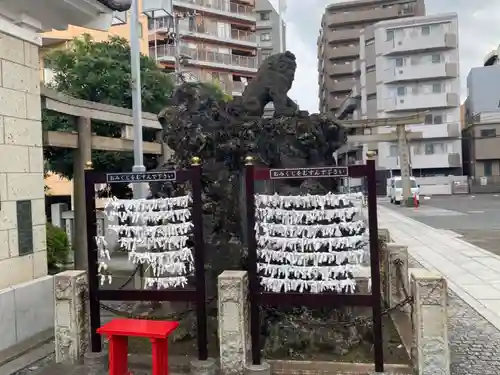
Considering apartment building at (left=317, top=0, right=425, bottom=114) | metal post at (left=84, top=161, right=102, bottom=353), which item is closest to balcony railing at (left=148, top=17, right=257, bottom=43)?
apartment building at (left=317, top=0, right=425, bottom=114)

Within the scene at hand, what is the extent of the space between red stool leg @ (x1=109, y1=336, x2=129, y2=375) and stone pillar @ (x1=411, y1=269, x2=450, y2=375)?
3.01 meters

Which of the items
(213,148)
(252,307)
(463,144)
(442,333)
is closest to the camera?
(442,333)

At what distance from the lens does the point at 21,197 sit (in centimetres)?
664

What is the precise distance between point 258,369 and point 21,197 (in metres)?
4.14

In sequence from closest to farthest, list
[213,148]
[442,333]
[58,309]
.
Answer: [442,333] < [58,309] < [213,148]

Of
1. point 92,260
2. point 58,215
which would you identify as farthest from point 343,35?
point 92,260

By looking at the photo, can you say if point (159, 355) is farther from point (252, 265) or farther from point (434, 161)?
point (434, 161)

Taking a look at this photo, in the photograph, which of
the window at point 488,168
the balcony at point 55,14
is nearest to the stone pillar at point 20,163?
the balcony at point 55,14

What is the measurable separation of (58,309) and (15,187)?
6.72 feet

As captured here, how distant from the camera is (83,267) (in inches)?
394

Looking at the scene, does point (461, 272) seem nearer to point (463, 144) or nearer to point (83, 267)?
point (83, 267)

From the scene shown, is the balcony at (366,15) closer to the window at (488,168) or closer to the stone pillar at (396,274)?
the window at (488,168)

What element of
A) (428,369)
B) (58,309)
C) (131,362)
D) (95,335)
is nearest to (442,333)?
(428,369)

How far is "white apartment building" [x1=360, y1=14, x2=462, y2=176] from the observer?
1633 inches
